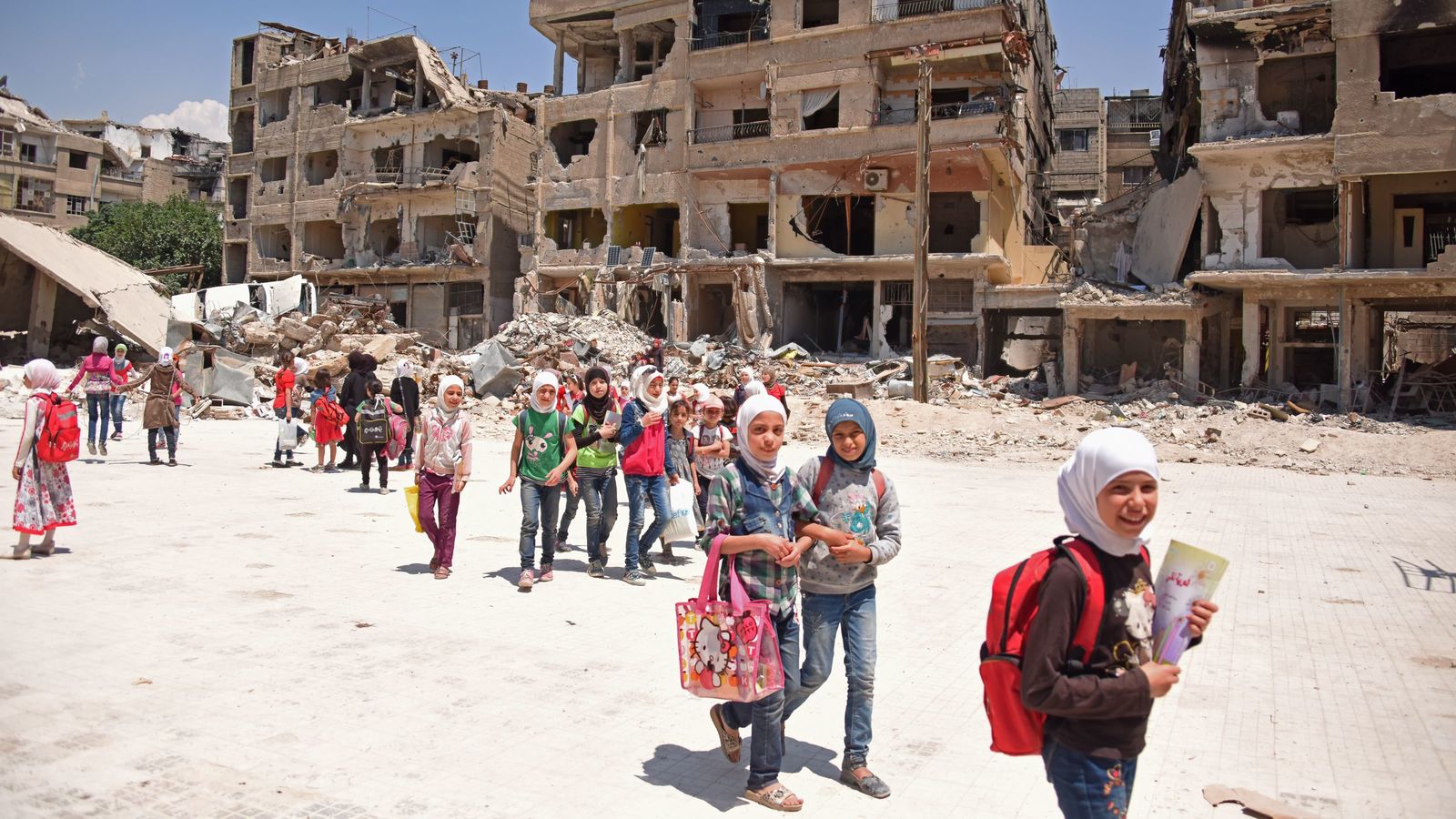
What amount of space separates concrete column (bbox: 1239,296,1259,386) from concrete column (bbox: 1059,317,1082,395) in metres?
4.44

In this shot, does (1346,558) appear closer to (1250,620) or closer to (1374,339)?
(1250,620)

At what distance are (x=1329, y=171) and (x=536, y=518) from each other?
87.4 feet

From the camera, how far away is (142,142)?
226 feet

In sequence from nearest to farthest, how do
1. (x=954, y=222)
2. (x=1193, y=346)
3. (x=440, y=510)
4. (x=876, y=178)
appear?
(x=440, y=510)
(x=1193, y=346)
(x=876, y=178)
(x=954, y=222)

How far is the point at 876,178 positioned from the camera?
33719mm

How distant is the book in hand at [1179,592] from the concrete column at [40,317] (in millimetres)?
37349

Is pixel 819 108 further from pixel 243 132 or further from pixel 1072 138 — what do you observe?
pixel 243 132

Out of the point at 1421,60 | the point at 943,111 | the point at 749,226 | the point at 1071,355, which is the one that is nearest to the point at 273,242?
the point at 749,226

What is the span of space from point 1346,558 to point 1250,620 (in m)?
3.41

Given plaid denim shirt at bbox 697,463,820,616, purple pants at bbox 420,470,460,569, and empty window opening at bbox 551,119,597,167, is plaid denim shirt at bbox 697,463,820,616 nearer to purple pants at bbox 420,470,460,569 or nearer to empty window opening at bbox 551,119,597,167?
purple pants at bbox 420,470,460,569

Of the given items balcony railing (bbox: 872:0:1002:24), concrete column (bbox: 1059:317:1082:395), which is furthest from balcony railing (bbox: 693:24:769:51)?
concrete column (bbox: 1059:317:1082:395)

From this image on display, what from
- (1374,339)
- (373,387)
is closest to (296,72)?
(373,387)

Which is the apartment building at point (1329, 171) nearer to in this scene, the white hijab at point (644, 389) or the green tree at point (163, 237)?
the white hijab at point (644, 389)

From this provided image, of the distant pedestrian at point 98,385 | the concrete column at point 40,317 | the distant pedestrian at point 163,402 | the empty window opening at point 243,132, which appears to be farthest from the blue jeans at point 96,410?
the empty window opening at point 243,132
